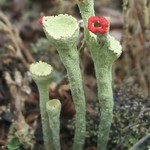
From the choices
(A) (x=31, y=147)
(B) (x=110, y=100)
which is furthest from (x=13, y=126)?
(B) (x=110, y=100)

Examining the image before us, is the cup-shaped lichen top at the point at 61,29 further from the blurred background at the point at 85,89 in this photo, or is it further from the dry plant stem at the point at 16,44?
the dry plant stem at the point at 16,44

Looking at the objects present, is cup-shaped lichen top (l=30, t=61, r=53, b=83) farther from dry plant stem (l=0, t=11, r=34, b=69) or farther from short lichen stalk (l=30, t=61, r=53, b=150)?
dry plant stem (l=0, t=11, r=34, b=69)

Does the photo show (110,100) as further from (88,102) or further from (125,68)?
(125,68)

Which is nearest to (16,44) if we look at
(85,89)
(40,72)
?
(85,89)

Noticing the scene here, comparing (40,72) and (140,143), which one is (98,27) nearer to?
(40,72)

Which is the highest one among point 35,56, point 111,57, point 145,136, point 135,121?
point 35,56

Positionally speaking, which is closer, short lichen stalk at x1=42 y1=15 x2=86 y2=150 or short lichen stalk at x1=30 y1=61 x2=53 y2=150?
short lichen stalk at x1=42 y1=15 x2=86 y2=150

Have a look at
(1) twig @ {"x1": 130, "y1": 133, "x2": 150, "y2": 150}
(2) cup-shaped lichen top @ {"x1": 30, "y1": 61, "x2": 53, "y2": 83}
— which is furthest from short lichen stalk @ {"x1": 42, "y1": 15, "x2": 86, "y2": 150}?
(1) twig @ {"x1": 130, "y1": 133, "x2": 150, "y2": 150}
